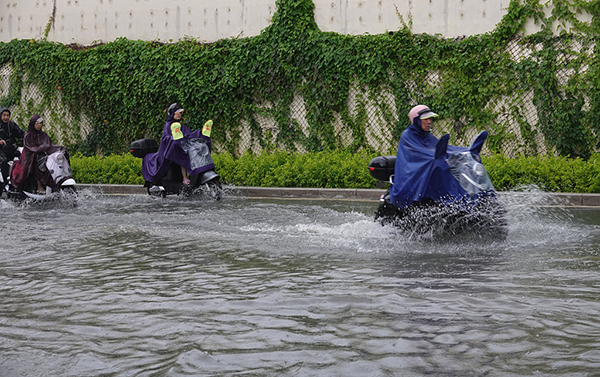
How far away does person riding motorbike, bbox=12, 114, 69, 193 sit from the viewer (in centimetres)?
1341

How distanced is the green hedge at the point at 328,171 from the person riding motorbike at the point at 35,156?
175 inches

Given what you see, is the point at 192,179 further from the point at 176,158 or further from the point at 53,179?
the point at 53,179

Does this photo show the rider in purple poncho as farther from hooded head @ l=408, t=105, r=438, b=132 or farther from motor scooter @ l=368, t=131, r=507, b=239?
motor scooter @ l=368, t=131, r=507, b=239

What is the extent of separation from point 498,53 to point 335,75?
13.2 feet

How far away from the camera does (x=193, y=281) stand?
20.5 ft

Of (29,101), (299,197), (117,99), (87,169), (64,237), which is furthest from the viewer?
(29,101)

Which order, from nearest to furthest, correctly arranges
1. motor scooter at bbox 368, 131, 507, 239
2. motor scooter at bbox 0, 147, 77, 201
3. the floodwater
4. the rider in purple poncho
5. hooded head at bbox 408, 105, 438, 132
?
the floodwater → motor scooter at bbox 368, 131, 507, 239 → hooded head at bbox 408, 105, 438, 132 → motor scooter at bbox 0, 147, 77, 201 → the rider in purple poncho

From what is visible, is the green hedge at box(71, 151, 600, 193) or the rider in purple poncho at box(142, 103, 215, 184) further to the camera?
the rider in purple poncho at box(142, 103, 215, 184)

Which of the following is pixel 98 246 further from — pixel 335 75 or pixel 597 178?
pixel 335 75

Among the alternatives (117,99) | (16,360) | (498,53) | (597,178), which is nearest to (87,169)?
(117,99)

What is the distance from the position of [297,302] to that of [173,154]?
9.41 meters

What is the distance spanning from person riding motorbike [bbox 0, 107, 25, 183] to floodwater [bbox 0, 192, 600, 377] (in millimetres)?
5105

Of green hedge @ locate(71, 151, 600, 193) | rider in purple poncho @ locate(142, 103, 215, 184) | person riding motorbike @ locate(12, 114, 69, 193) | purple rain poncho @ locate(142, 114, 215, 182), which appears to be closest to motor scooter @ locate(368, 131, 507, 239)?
green hedge @ locate(71, 151, 600, 193)

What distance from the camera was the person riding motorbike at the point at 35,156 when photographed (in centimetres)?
1341
